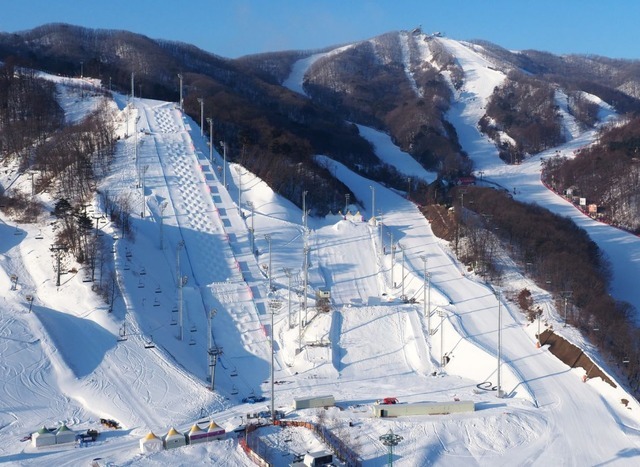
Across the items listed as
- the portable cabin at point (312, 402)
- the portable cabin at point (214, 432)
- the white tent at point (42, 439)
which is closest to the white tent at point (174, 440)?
the portable cabin at point (214, 432)

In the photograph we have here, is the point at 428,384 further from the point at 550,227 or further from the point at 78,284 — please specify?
the point at 550,227

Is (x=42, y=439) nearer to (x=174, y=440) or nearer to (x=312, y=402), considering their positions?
(x=174, y=440)

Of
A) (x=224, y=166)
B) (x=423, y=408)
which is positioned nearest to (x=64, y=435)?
(x=423, y=408)

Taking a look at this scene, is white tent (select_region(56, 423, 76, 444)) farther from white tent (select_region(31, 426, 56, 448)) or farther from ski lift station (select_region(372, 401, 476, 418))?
ski lift station (select_region(372, 401, 476, 418))

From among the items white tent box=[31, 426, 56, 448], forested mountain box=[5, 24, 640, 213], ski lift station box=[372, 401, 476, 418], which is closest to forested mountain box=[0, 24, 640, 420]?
forested mountain box=[5, 24, 640, 213]

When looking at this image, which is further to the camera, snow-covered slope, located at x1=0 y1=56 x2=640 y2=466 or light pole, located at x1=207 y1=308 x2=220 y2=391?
light pole, located at x1=207 y1=308 x2=220 y2=391

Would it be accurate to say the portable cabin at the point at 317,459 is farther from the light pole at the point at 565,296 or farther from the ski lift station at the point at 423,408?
the light pole at the point at 565,296
